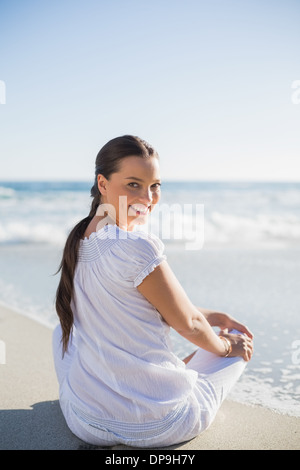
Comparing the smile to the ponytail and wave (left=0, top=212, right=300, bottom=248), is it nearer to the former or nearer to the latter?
the ponytail

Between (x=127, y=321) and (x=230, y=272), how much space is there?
16.0 feet

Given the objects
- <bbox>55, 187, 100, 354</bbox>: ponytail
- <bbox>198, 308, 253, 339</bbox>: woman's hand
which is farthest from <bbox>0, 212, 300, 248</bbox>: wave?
<bbox>55, 187, 100, 354</bbox>: ponytail

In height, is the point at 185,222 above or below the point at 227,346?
below

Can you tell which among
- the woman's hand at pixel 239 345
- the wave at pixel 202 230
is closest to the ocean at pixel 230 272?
the wave at pixel 202 230

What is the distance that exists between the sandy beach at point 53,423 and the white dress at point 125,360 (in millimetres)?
178

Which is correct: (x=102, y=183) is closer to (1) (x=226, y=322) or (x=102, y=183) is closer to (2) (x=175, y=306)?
(2) (x=175, y=306)

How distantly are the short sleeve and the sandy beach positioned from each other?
91 cm

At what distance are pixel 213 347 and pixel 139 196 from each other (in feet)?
2.75

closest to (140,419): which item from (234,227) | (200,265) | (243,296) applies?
(243,296)

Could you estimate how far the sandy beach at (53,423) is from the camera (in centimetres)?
231

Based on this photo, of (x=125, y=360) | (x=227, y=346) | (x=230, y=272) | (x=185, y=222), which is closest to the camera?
(x=125, y=360)

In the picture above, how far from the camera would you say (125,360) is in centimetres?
203

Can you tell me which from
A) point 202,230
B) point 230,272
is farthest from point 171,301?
point 202,230

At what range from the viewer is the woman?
77.0 inches
